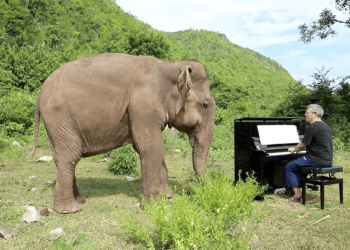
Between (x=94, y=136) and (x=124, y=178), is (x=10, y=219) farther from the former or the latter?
(x=124, y=178)

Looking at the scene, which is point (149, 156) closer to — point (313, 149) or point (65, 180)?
point (65, 180)

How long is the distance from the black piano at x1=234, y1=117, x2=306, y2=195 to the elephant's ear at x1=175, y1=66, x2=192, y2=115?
151cm

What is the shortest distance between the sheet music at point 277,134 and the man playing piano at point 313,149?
1.20 feet

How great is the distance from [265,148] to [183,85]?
81.0 inches

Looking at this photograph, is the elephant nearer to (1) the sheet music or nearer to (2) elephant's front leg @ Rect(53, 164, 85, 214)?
(2) elephant's front leg @ Rect(53, 164, 85, 214)

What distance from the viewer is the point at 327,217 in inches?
188

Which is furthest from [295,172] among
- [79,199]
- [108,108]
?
[79,199]

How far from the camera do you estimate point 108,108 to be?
4.79m

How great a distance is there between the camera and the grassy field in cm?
368

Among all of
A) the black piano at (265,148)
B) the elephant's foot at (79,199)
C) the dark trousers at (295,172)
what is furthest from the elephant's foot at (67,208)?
the dark trousers at (295,172)

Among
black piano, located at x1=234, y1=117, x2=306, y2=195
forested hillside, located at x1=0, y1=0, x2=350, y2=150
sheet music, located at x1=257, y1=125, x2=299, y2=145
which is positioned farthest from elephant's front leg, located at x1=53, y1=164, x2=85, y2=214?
forested hillside, located at x1=0, y1=0, x2=350, y2=150

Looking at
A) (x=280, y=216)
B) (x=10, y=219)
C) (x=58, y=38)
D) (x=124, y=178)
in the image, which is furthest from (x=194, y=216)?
(x=58, y=38)

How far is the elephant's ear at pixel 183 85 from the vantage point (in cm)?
492

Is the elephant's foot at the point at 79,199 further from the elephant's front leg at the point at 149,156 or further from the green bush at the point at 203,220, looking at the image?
the green bush at the point at 203,220
